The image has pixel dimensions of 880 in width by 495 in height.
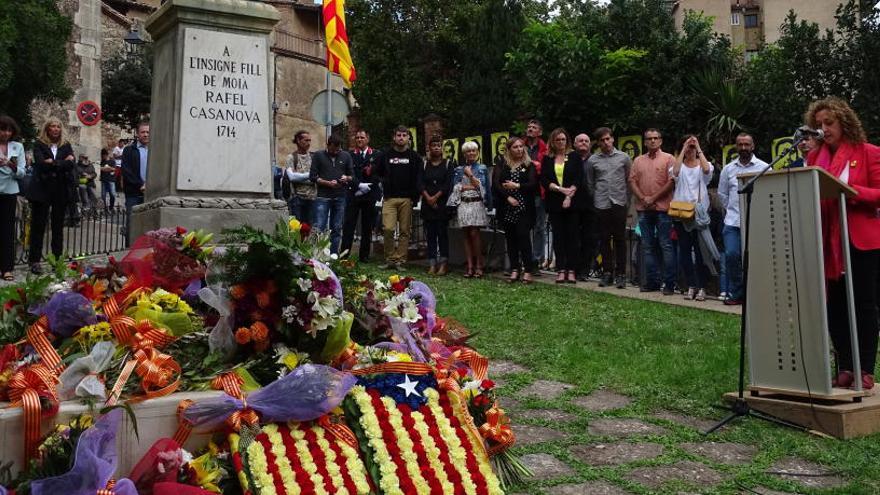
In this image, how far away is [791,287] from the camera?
5840 mm

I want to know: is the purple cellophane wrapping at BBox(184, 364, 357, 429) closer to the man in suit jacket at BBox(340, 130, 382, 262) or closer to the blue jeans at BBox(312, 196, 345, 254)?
the blue jeans at BBox(312, 196, 345, 254)

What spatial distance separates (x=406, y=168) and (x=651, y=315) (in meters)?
5.15

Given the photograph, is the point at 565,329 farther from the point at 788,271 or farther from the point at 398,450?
the point at 398,450

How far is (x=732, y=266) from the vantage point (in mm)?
10633

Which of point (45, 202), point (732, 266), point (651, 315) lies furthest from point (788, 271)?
point (45, 202)

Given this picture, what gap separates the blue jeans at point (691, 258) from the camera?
36.3ft

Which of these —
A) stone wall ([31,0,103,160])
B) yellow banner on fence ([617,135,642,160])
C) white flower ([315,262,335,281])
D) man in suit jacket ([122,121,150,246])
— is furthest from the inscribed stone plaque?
stone wall ([31,0,103,160])

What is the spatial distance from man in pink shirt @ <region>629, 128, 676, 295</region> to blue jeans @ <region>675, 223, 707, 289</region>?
0.13m

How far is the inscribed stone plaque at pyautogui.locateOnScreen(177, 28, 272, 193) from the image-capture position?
21.7 ft

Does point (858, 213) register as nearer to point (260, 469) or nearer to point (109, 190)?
point (260, 469)

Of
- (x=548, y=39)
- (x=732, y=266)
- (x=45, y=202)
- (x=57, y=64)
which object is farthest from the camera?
(x=548, y=39)

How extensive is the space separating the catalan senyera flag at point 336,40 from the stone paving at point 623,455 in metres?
12.7

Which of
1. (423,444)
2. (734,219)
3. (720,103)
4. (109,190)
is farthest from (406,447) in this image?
(109,190)

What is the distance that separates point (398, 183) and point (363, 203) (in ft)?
3.17
